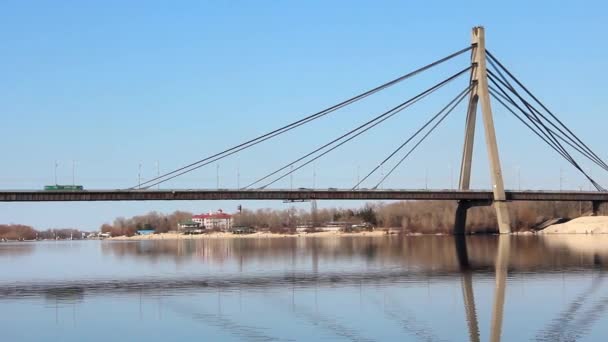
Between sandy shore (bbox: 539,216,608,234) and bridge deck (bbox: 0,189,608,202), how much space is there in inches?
329

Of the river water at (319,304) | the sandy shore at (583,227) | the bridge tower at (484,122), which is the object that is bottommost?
the river water at (319,304)

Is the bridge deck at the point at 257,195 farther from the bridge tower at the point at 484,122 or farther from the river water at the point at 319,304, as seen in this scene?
the river water at the point at 319,304

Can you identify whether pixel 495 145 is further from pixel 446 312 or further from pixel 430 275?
pixel 446 312

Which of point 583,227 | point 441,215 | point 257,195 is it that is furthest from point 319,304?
point 441,215

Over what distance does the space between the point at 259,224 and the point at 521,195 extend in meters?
115

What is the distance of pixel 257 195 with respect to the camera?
78.8m

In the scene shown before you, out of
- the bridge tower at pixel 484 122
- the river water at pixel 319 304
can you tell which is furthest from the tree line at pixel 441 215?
the river water at pixel 319 304

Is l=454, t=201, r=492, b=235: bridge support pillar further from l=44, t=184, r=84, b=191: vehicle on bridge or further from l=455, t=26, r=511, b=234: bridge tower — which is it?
l=44, t=184, r=84, b=191: vehicle on bridge

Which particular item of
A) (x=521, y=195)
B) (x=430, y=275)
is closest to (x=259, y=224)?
→ (x=521, y=195)

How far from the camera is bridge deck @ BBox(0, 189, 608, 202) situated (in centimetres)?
7250

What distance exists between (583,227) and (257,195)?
44187mm

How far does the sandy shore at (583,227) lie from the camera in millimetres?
98312

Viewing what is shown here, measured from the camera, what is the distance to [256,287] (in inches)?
1352

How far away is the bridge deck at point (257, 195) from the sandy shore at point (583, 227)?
8.37 meters
